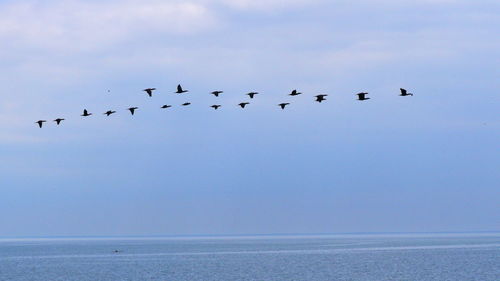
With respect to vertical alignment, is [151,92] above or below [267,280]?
above

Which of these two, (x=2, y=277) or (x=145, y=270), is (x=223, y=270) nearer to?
(x=145, y=270)

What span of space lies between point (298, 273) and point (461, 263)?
35001 millimetres

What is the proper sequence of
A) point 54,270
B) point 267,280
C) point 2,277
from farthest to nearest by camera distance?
point 54,270 → point 2,277 → point 267,280

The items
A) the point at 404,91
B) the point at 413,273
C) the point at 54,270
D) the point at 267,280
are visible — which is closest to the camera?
the point at 404,91

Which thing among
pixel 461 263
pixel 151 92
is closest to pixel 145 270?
pixel 461 263

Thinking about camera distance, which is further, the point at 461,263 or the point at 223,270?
the point at 461,263

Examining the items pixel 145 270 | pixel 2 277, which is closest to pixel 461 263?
pixel 145 270

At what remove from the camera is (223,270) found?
4761 inches

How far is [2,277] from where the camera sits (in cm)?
11569

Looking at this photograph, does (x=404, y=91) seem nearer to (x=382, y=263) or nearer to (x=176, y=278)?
(x=176, y=278)

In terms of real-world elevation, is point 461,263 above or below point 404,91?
below

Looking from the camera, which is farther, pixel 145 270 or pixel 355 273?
pixel 145 270

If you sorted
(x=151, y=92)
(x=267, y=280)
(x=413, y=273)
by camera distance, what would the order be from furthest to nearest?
1. (x=413, y=273)
2. (x=267, y=280)
3. (x=151, y=92)

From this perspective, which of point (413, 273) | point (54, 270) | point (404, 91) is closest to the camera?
point (404, 91)
